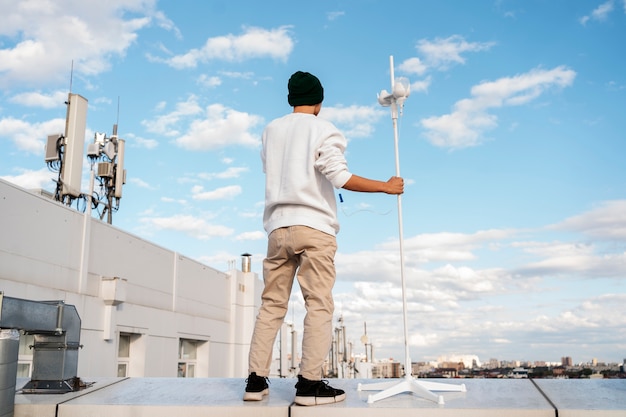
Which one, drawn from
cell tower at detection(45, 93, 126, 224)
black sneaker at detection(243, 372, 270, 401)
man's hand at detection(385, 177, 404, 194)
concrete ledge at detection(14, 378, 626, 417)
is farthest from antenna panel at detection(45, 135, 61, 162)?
→ man's hand at detection(385, 177, 404, 194)

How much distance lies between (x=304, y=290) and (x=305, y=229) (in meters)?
0.32

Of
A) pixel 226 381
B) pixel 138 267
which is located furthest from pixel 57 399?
pixel 138 267

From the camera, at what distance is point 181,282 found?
16.0 metres

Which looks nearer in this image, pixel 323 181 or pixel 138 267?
pixel 323 181

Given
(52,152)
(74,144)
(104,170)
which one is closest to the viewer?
(74,144)

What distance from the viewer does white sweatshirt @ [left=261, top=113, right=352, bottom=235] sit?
120 inches

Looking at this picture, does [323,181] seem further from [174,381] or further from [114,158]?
[114,158]

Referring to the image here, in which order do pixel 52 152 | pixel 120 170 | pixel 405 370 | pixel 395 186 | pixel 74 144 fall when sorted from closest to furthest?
1. pixel 395 186
2. pixel 405 370
3. pixel 74 144
4. pixel 52 152
5. pixel 120 170

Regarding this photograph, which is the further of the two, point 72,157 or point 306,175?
point 72,157

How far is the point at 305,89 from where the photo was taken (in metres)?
3.30

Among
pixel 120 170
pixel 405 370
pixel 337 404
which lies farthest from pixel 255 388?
pixel 120 170

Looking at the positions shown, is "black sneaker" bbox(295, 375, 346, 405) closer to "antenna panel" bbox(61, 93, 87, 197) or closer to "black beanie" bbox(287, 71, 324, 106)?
"black beanie" bbox(287, 71, 324, 106)

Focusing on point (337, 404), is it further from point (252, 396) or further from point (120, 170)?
point (120, 170)

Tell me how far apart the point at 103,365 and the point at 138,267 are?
2.72 meters
